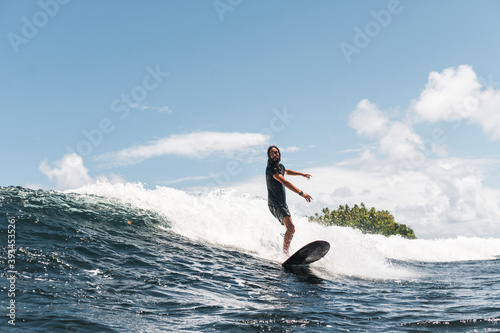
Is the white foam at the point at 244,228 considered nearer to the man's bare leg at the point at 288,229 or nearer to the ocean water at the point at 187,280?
the ocean water at the point at 187,280

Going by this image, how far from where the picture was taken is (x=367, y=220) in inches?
1906

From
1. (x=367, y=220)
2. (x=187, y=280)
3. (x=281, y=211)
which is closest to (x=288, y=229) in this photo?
(x=281, y=211)

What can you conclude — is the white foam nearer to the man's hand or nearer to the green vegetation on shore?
the man's hand

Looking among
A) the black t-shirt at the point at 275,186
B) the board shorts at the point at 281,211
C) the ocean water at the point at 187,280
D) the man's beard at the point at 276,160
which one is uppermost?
the man's beard at the point at 276,160

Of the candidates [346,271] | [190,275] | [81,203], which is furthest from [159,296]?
[81,203]

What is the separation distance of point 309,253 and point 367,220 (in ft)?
136

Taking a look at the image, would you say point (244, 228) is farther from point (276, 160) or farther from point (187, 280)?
point (187, 280)

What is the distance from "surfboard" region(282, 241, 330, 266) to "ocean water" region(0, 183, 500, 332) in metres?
0.50

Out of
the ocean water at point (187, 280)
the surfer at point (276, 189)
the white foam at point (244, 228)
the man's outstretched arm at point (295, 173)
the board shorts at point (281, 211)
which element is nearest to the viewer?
the ocean water at point (187, 280)

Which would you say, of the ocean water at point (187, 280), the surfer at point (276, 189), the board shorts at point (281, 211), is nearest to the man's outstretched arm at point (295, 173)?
the surfer at point (276, 189)

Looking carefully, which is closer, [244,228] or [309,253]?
[309,253]

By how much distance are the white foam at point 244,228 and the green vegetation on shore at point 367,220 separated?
105 ft

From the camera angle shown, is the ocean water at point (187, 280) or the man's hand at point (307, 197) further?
the man's hand at point (307, 197)

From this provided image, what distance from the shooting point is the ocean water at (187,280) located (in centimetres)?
508
